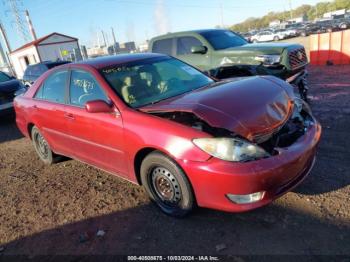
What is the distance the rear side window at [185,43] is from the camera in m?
8.54

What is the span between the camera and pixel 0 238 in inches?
152

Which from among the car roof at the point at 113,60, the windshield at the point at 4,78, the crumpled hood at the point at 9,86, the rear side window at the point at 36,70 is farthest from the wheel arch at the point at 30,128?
the rear side window at the point at 36,70

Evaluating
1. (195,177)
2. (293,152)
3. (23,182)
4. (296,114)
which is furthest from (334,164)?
(23,182)

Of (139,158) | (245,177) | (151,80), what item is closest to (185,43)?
(151,80)

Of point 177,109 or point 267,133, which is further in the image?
point 177,109

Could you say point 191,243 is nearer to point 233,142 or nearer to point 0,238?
point 233,142

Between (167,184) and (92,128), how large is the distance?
125cm

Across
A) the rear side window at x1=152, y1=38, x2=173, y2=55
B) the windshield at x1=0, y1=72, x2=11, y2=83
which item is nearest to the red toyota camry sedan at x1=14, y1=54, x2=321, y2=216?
the rear side window at x1=152, y1=38, x2=173, y2=55

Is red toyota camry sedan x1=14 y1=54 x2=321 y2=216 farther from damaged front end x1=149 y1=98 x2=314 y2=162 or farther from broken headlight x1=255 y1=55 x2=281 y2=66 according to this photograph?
broken headlight x1=255 y1=55 x2=281 y2=66

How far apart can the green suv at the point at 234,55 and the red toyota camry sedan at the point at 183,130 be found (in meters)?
2.81

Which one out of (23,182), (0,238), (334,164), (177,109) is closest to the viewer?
(177,109)

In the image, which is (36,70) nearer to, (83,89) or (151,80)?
(83,89)

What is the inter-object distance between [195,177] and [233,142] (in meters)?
0.48

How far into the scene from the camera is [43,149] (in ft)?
19.8
